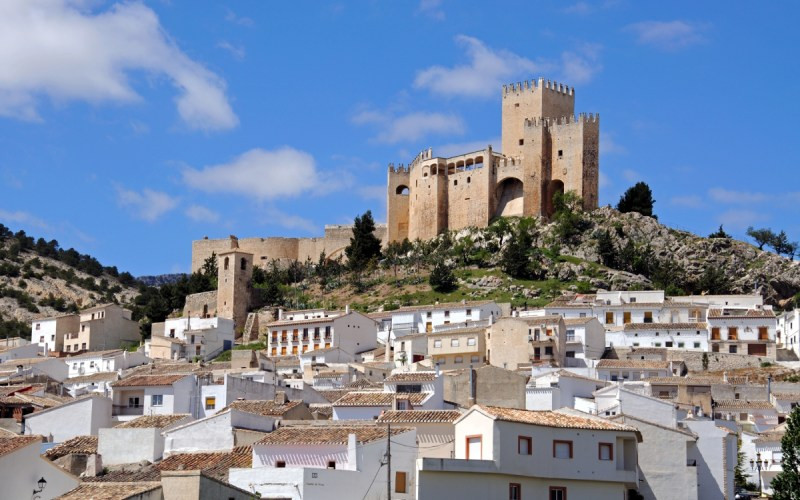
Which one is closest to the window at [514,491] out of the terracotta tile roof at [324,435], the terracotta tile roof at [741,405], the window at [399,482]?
the window at [399,482]

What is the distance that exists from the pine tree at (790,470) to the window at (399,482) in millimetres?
9818

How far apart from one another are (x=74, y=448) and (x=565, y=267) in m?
56.8

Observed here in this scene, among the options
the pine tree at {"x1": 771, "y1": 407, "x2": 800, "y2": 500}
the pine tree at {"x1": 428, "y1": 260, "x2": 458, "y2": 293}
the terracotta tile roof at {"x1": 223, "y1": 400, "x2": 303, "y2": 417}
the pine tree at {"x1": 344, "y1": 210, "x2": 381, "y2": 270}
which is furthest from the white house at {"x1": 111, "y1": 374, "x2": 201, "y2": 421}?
the pine tree at {"x1": 344, "y1": 210, "x2": 381, "y2": 270}

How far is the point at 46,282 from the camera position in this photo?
379 ft

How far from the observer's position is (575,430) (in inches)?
1148

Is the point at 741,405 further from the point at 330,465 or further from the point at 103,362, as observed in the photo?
the point at 103,362

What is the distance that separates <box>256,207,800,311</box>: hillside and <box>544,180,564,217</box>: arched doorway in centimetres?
215

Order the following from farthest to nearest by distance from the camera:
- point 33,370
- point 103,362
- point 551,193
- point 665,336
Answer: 1. point 551,193
2. point 665,336
3. point 103,362
4. point 33,370

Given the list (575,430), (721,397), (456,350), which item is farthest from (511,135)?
(575,430)

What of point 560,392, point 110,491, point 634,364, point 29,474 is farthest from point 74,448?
point 634,364

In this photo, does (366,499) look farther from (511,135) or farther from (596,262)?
(511,135)

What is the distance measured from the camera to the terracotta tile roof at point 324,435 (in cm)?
2998

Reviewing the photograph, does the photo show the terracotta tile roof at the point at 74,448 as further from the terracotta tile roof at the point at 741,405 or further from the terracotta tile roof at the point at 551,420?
the terracotta tile roof at the point at 741,405

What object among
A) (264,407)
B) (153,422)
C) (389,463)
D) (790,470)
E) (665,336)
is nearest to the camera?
(389,463)
